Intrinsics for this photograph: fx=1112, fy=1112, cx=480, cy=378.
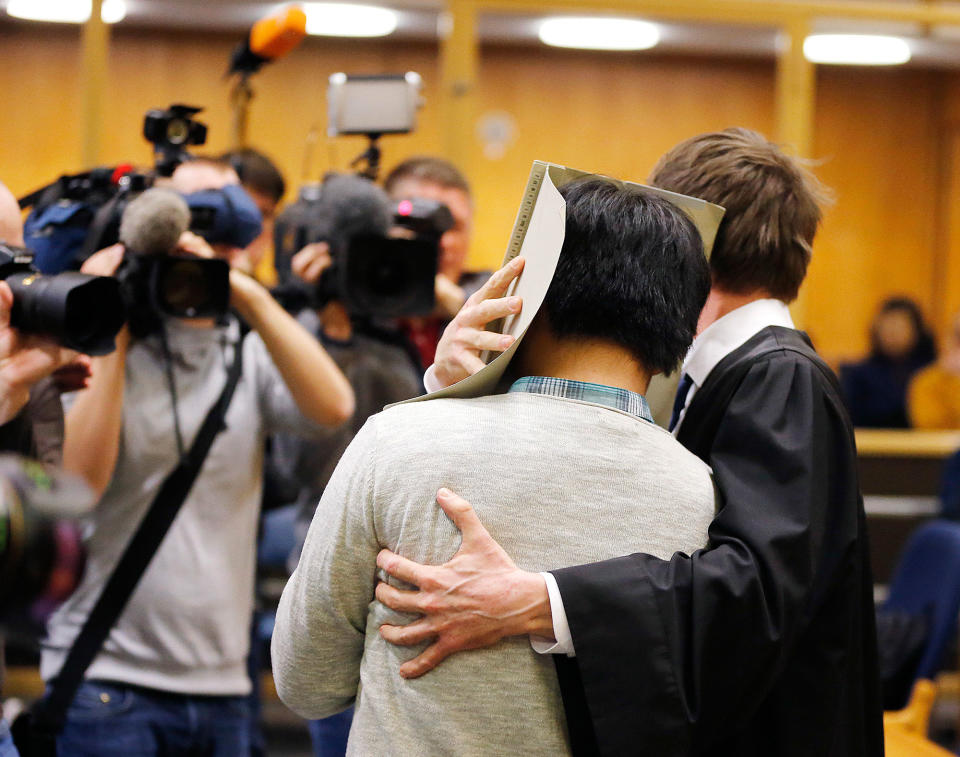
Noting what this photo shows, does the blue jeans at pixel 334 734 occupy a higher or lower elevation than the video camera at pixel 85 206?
lower

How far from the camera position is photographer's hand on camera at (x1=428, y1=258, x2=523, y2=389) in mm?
1141

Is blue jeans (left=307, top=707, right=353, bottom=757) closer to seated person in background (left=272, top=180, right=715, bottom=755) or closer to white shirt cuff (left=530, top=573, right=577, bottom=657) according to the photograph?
seated person in background (left=272, top=180, right=715, bottom=755)

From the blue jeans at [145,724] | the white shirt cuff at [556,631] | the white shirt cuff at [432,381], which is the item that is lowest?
the blue jeans at [145,724]

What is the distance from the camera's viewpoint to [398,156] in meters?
5.29

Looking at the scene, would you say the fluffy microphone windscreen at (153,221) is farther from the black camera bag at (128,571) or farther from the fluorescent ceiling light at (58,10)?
the fluorescent ceiling light at (58,10)

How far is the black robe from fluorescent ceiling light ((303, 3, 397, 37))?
359cm

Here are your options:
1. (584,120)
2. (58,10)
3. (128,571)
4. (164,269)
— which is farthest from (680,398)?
(584,120)

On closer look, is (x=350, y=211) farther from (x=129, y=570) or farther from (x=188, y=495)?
(x=129, y=570)

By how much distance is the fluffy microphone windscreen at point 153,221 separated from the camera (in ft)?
A: 5.29

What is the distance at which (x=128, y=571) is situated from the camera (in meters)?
1.73

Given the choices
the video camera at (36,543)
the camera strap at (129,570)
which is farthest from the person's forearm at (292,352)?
the video camera at (36,543)

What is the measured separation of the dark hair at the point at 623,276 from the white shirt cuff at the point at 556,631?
25 centimetres

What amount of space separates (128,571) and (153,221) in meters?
0.55

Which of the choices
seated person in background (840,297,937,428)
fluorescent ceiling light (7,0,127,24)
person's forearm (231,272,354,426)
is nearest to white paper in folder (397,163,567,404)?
person's forearm (231,272,354,426)
